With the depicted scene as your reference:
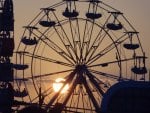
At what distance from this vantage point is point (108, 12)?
64.7 m

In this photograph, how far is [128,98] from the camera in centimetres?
3666

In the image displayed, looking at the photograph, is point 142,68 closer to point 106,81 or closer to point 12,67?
point 106,81

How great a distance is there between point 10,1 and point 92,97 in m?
14.2

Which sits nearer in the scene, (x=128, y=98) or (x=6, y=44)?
(x=128, y=98)

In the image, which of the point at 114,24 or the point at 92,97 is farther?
the point at 114,24

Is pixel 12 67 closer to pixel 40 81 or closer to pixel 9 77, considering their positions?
pixel 9 77

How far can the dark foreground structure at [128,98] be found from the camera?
1426 inches

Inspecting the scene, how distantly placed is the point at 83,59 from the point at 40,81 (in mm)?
4925

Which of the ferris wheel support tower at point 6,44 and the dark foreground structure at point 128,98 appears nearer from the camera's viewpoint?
the dark foreground structure at point 128,98

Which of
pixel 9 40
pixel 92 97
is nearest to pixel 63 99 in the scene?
pixel 92 97

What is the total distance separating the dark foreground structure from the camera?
3622 cm

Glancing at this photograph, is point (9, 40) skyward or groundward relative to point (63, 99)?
skyward

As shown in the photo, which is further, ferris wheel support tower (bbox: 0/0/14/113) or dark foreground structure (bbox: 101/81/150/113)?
ferris wheel support tower (bbox: 0/0/14/113)

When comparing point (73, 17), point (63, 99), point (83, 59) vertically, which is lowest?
point (63, 99)
